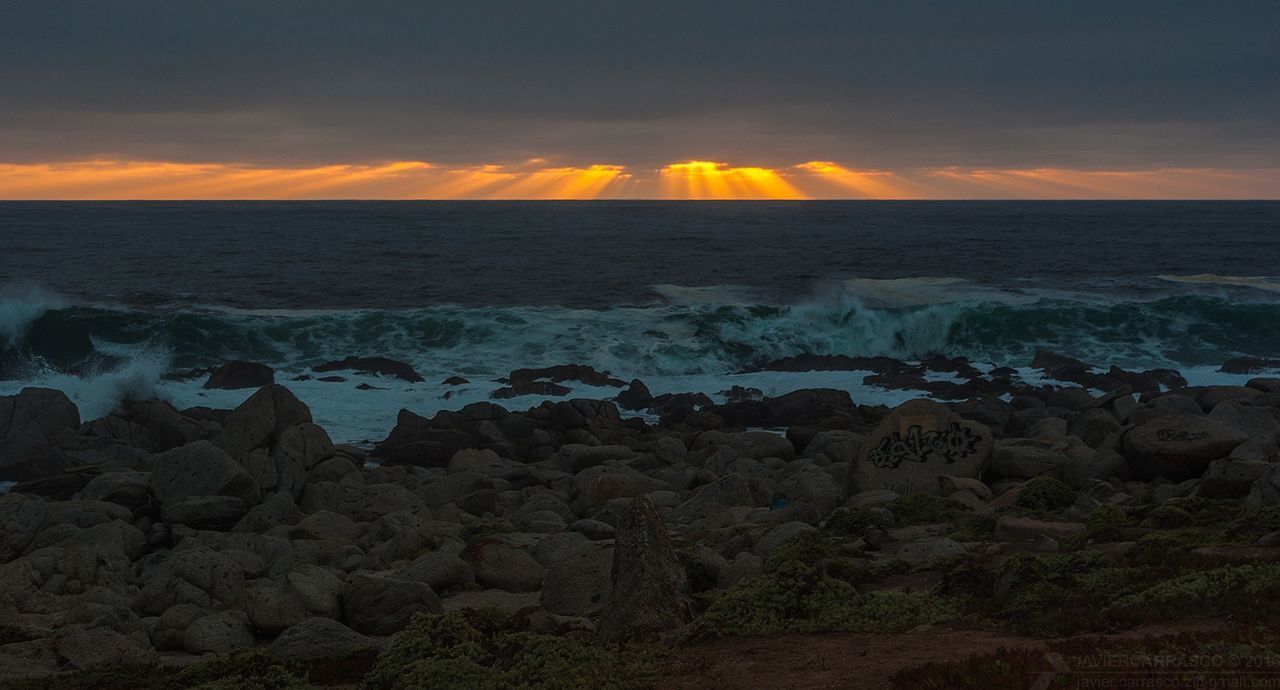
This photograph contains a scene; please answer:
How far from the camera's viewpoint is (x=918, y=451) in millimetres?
15008

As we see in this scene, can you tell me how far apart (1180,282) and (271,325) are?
44.8 m

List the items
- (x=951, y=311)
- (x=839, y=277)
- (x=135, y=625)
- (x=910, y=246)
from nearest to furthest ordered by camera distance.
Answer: (x=135, y=625), (x=951, y=311), (x=839, y=277), (x=910, y=246)

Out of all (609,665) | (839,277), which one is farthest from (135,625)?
(839,277)

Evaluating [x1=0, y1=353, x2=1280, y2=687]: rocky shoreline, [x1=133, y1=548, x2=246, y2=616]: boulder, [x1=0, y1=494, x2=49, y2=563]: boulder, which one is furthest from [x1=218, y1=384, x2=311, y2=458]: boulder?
[x1=133, y1=548, x2=246, y2=616]: boulder

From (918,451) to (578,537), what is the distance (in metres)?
5.19

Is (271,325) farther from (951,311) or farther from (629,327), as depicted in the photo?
(951,311)

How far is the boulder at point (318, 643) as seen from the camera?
9.21 m

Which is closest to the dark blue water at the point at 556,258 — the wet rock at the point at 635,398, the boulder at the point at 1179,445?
the wet rock at the point at 635,398

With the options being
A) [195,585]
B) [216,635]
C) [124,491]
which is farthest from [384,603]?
[124,491]

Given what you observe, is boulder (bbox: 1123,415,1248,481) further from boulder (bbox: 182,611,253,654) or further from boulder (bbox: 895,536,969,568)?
boulder (bbox: 182,611,253,654)

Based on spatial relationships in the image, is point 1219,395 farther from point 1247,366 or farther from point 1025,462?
point 1247,366

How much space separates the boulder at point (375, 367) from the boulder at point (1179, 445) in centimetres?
2367

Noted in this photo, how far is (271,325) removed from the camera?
136ft

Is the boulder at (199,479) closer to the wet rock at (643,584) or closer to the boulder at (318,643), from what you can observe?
the boulder at (318,643)
